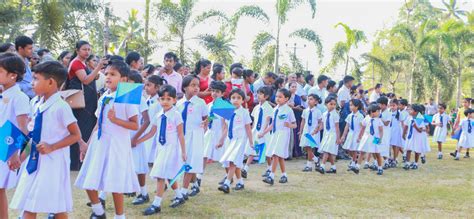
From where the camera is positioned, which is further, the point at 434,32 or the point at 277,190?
the point at 434,32

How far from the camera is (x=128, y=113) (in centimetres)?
438

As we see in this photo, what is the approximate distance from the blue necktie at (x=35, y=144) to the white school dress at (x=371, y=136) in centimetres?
705

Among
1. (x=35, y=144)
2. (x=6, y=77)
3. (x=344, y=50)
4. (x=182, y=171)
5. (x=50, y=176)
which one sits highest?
(x=344, y=50)

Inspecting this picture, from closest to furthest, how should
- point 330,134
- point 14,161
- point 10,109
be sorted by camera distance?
point 14,161, point 10,109, point 330,134

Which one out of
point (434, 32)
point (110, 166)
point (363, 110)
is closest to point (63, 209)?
point (110, 166)

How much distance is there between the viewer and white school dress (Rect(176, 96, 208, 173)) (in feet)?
19.4

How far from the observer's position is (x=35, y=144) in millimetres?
3408

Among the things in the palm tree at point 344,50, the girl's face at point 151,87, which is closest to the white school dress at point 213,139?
the girl's face at point 151,87

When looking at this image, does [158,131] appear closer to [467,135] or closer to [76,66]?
[76,66]

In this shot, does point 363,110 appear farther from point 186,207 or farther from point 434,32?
point 434,32

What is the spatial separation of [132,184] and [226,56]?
1365cm

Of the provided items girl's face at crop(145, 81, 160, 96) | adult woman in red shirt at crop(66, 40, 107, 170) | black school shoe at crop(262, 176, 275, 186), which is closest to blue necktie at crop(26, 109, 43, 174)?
adult woman in red shirt at crop(66, 40, 107, 170)

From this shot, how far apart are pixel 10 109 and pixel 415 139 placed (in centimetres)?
930

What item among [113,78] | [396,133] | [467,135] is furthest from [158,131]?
[467,135]
